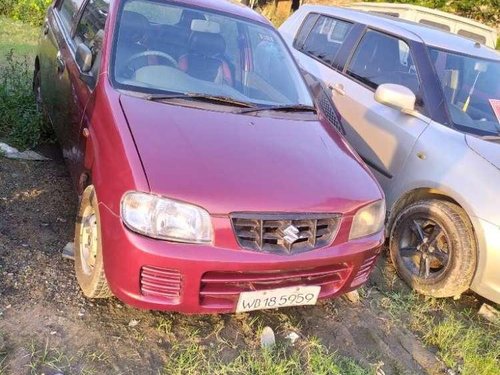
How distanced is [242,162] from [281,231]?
1.41ft

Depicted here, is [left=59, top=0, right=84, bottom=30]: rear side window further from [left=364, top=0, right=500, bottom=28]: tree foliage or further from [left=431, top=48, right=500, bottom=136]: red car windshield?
[left=364, top=0, right=500, bottom=28]: tree foliage

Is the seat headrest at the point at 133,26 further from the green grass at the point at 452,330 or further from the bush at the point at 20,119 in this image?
the green grass at the point at 452,330

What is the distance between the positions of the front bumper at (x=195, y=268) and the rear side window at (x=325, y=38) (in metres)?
3.16

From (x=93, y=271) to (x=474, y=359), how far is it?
2.21 m

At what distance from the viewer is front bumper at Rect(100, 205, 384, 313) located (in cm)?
238

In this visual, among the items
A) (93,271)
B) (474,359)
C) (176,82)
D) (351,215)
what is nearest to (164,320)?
(93,271)

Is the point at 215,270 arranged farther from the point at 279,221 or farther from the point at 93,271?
the point at 93,271

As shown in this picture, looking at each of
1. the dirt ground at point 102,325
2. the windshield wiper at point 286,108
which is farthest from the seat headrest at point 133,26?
the dirt ground at point 102,325

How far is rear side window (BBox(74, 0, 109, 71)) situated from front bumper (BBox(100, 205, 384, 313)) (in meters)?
1.38

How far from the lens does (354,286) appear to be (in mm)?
2959

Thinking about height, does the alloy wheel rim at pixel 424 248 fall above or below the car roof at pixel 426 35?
below

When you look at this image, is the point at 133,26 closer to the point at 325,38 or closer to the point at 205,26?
the point at 205,26

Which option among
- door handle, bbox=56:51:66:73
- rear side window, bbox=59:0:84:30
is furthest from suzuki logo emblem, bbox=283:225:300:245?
rear side window, bbox=59:0:84:30

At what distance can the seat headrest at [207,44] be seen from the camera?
11.8ft
